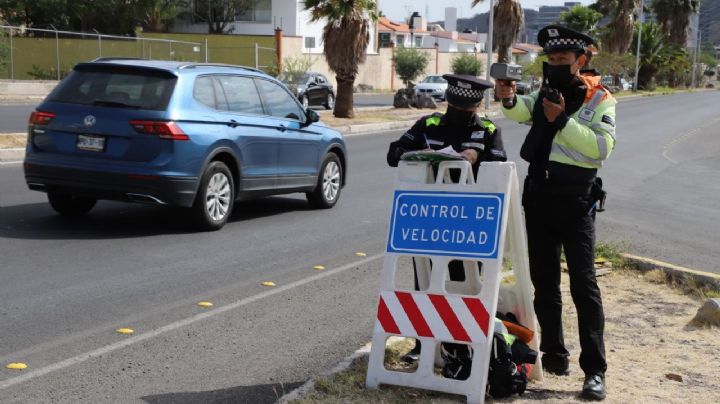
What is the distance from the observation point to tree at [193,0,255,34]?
60.9 m

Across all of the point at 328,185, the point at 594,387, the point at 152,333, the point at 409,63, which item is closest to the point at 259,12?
the point at 409,63

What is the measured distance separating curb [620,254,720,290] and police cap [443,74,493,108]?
3.40 metres

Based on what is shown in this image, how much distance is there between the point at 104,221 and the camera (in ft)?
33.7

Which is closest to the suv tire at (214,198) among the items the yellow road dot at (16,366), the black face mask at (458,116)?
the yellow road dot at (16,366)

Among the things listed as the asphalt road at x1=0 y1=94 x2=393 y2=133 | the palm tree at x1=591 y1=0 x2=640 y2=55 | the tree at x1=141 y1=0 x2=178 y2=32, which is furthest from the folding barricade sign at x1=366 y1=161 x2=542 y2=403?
the palm tree at x1=591 y1=0 x2=640 y2=55

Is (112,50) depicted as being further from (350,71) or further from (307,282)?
(307,282)

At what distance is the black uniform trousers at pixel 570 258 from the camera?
5043 mm

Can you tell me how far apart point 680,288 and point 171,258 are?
14.5ft

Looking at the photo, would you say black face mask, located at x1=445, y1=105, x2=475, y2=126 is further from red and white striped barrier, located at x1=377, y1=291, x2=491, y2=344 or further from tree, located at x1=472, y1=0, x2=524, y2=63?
tree, located at x1=472, y1=0, x2=524, y2=63

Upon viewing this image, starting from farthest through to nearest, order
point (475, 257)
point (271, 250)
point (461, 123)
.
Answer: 1. point (271, 250)
2. point (461, 123)
3. point (475, 257)

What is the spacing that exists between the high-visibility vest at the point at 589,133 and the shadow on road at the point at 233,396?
1.97 metres

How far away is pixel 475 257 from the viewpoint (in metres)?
4.84

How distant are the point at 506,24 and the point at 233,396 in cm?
3982

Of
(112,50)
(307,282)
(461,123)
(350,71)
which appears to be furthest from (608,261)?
(112,50)
